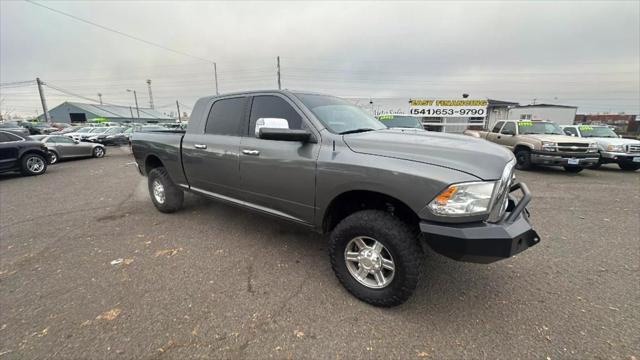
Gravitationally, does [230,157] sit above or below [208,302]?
above

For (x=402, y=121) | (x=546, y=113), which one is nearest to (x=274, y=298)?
(x=402, y=121)

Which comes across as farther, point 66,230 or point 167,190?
point 167,190

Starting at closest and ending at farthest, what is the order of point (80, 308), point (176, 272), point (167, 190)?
point (80, 308)
point (176, 272)
point (167, 190)

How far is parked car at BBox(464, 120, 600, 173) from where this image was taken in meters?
7.95

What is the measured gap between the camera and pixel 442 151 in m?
2.08

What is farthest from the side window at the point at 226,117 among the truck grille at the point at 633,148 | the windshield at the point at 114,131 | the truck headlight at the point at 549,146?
the windshield at the point at 114,131

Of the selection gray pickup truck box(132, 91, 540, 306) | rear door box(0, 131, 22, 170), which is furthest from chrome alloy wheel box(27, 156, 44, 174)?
gray pickup truck box(132, 91, 540, 306)

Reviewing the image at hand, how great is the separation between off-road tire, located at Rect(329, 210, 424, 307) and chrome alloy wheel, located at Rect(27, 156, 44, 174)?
1179 centimetres

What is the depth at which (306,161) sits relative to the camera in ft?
8.49

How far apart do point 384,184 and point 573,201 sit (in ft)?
19.0

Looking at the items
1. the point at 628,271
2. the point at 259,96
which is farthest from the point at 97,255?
the point at 628,271

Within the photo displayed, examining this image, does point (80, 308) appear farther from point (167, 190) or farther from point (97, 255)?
point (167, 190)

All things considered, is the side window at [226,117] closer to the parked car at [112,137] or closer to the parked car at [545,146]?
the parked car at [545,146]

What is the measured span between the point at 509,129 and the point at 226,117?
A: 401 inches
